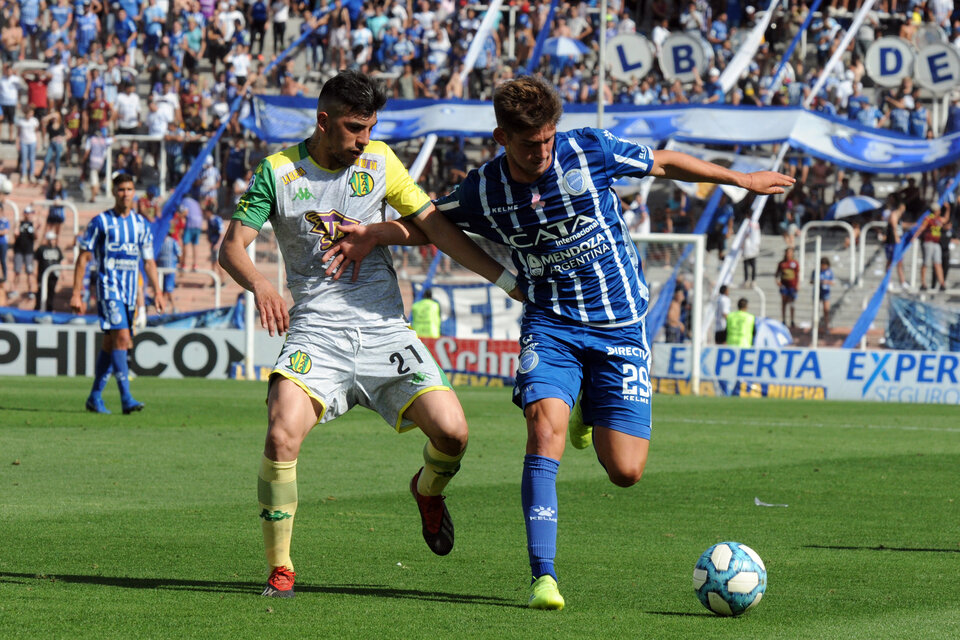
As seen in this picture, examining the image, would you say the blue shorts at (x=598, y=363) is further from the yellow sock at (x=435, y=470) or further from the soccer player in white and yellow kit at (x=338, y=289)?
the yellow sock at (x=435, y=470)

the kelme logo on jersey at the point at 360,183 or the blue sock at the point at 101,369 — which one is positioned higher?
the kelme logo on jersey at the point at 360,183

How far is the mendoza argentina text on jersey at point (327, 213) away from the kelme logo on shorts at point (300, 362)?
0.21 meters

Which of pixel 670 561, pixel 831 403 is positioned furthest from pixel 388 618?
pixel 831 403

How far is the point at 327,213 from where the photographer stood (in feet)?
21.2

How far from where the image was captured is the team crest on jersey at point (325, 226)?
6438mm

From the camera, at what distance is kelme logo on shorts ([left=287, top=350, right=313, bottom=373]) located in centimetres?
632

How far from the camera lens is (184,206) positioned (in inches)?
1125

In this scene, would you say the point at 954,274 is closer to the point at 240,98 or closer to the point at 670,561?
the point at 240,98

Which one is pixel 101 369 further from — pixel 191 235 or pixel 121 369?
pixel 191 235

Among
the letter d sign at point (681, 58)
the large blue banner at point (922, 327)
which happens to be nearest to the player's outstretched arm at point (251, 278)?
the large blue banner at point (922, 327)

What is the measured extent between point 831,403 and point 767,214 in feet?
26.0

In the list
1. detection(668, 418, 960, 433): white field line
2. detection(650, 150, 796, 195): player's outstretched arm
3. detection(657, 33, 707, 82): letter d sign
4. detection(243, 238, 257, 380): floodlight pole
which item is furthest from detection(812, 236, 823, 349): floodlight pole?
detection(650, 150, 796, 195): player's outstretched arm

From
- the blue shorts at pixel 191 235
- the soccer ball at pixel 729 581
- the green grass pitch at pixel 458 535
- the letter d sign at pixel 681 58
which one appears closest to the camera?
the green grass pitch at pixel 458 535

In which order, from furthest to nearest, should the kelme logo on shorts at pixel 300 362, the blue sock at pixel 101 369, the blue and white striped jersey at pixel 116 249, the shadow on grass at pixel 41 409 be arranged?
the shadow on grass at pixel 41 409, the blue sock at pixel 101 369, the blue and white striped jersey at pixel 116 249, the kelme logo on shorts at pixel 300 362
